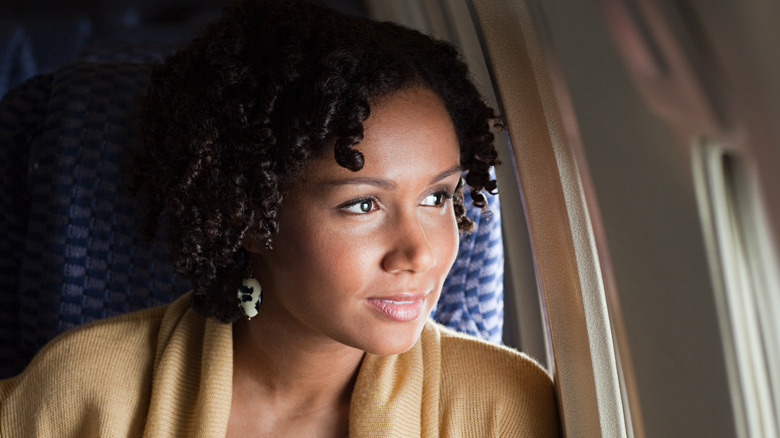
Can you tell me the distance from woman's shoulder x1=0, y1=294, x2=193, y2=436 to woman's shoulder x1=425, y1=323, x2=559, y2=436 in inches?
21.5

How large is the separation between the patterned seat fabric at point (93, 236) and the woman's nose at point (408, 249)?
506mm

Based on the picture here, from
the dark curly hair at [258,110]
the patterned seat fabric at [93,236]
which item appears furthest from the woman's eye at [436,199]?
the patterned seat fabric at [93,236]

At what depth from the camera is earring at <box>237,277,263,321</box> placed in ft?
4.76

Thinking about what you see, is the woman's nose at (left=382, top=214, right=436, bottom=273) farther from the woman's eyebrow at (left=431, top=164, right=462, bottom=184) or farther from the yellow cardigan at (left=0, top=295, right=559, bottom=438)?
the yellow cardigan at (left=0, top=295, right=559, bottom=438)

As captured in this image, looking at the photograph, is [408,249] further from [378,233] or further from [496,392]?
[496,392]

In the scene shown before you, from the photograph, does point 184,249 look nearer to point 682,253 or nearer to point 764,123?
point 682,253

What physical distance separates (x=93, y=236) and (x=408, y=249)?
832mm

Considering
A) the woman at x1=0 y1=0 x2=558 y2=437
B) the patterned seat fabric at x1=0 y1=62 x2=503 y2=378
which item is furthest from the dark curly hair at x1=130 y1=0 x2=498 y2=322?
the patterned seat fabric at x1=0 y1=62 x2=503 y2=378

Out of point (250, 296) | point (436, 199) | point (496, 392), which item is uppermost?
point (436, 199)

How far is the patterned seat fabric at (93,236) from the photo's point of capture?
174 cm

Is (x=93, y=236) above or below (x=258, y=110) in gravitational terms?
below

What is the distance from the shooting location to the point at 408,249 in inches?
48.4

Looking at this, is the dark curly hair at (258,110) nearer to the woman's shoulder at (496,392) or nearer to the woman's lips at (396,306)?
the woman's lips at (396,306)

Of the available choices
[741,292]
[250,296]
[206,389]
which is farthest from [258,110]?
[741,292]
